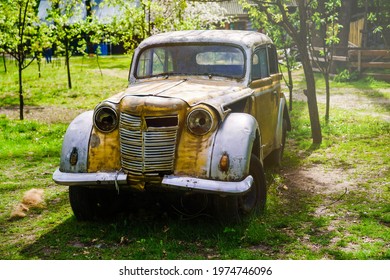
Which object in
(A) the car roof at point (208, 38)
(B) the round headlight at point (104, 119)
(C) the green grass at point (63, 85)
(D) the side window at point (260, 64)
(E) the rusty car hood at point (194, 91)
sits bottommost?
(C) the green grass at point (63, 85)

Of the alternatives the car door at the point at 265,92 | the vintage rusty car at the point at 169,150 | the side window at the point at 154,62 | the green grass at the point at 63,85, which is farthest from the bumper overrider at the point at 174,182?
the green grass at the point at 63,85

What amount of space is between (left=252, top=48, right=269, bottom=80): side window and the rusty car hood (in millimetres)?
518

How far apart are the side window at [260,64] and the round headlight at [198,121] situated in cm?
162

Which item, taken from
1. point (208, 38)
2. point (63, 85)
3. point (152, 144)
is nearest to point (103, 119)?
point (152, 144)

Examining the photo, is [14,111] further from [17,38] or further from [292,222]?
[292,222]

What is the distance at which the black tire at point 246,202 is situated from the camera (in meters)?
5.68

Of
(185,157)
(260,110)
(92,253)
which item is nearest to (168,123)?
(185,157)

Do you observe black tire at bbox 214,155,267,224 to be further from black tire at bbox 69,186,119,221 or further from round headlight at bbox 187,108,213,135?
black tire at bbox 69,186,119,221

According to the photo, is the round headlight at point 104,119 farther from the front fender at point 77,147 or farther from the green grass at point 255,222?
the green grass at point 255,222

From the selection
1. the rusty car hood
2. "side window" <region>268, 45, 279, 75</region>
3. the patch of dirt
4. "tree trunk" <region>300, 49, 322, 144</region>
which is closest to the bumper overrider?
the rusty car hood

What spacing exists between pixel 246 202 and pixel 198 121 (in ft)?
3.56

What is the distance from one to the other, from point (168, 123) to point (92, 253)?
140cm

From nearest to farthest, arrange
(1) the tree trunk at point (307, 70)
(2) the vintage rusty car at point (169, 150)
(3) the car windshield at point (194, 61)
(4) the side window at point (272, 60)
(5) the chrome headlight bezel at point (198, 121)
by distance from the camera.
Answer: (2) the vintage rusty car at point (169, 150)
(5) the chrome headlight bezel at point (198, 121)
(3) the car windshield at point (194, 61)
(4) the side window at point (272, 60)
(1) the tree trunk at point (307, 70)

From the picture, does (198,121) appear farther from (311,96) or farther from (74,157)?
(311,96)
